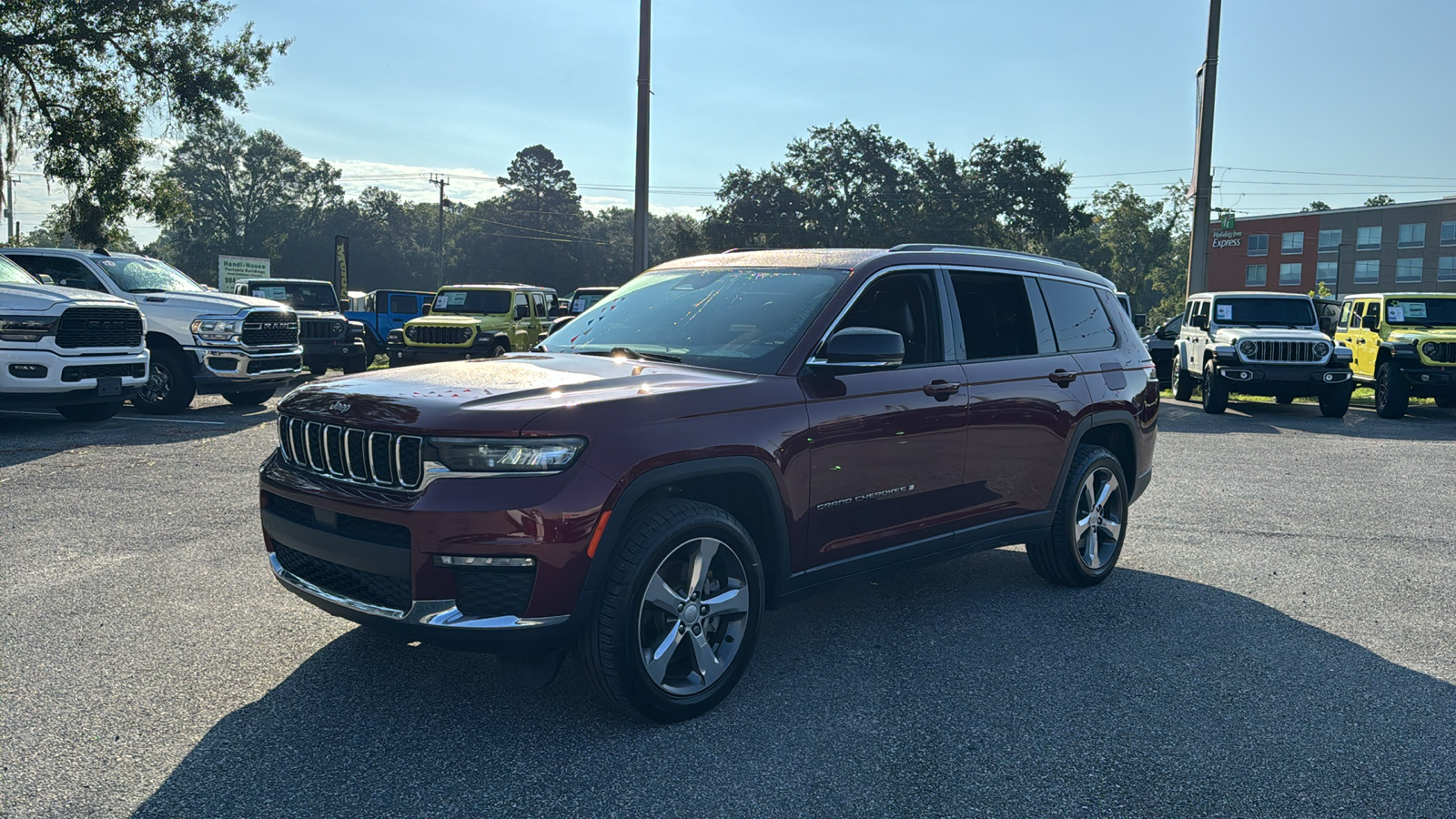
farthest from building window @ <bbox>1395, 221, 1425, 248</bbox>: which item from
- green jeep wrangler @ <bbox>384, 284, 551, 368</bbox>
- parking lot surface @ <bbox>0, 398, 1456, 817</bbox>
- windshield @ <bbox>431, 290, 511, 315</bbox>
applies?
parking lot surface @ <bbox>0, 398, 1456, 817</bbox>

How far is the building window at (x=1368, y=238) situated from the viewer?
8156 cm

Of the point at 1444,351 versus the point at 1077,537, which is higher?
the point at 1444,351

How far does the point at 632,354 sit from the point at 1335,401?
49.0 feet

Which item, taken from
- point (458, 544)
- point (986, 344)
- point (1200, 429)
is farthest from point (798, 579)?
point (1200, 429)

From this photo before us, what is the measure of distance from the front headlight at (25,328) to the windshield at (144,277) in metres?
2.61

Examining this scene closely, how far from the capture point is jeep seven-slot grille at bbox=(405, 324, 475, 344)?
60.6 ft

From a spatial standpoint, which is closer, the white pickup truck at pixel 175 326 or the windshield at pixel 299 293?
the white pickup truck at pixel 175 326

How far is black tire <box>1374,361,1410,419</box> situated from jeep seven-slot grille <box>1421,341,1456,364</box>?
50 centimetres

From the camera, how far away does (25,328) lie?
10.6m

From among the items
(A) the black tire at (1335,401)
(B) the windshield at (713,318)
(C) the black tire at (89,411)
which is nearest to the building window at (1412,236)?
(A) the black tire at (1335,401)

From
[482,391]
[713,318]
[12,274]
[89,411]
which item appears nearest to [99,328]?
[12,274]

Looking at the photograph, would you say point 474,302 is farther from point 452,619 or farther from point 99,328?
point 452,619

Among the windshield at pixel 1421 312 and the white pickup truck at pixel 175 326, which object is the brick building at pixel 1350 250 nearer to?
the windshield at pixel 1421 312

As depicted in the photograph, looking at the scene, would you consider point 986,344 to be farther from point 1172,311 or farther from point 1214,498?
point 1172,311
